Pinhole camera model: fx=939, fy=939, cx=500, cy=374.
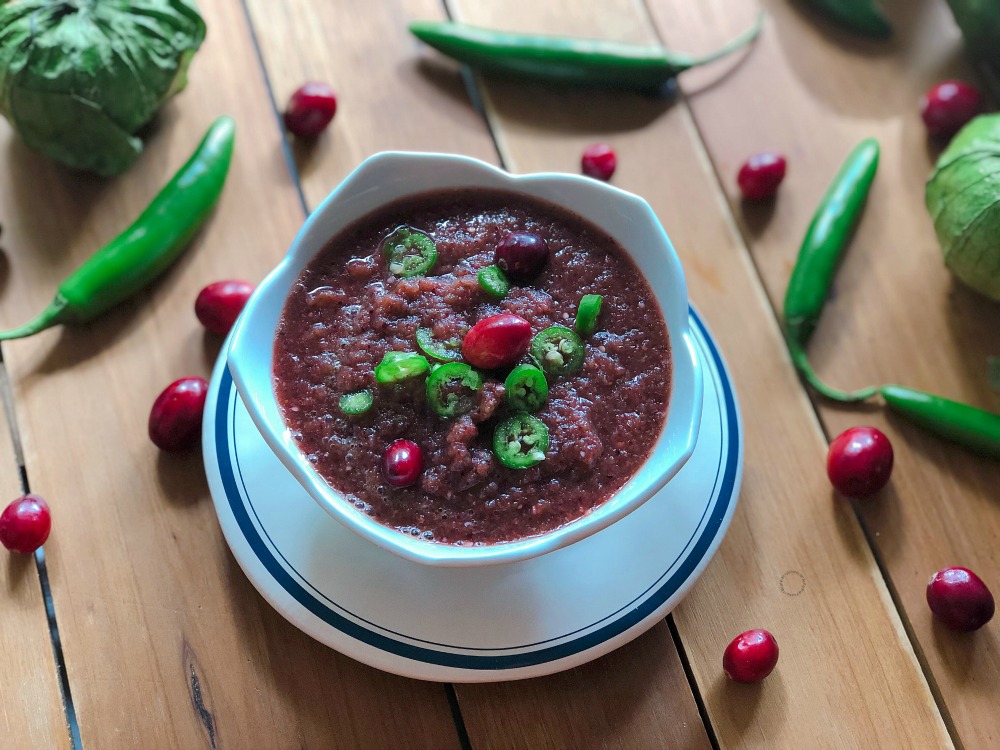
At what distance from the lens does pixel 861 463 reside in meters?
2.71

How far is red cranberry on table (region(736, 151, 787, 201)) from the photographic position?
3.06 m

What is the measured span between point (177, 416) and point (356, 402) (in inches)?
26.8

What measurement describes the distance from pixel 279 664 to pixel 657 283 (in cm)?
142

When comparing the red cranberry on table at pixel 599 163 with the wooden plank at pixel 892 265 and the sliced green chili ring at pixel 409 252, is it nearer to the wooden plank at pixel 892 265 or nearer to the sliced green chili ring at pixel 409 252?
the wooden plank at pixel 892 265

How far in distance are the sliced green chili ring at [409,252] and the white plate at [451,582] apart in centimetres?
61

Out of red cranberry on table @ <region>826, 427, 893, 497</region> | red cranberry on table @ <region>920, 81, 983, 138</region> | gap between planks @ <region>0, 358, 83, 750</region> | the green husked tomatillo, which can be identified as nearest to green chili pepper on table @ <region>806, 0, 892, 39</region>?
red cranberry on table @ <region>920, 81, 983, 138</region>

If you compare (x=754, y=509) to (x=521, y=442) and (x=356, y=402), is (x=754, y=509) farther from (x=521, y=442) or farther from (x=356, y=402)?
(x=356, y=402)

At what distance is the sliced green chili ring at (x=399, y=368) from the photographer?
222cm

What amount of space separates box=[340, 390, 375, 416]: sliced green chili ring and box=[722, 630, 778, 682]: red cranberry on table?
3.88ft

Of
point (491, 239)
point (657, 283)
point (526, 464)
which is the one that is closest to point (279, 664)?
point (526, 464)

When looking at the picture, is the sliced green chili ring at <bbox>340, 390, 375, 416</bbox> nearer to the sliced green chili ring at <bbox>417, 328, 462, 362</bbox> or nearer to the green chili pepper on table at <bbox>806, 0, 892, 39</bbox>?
the sliced green chili ring at <bbox>417, 328, 462, 362</bbox>

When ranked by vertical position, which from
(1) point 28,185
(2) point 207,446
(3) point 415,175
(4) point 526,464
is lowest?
(2) point 207,446

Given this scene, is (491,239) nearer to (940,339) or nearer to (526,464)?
(526,464)

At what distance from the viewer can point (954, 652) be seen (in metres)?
2.63
